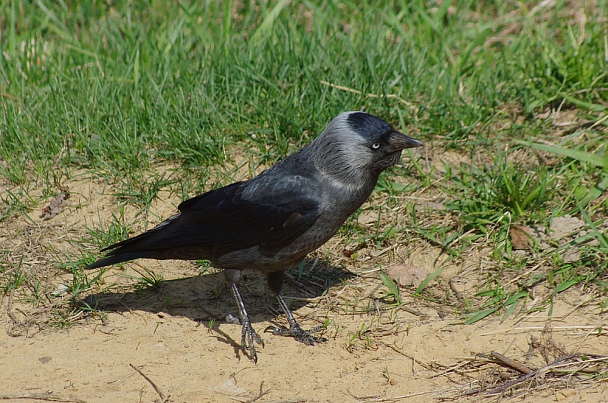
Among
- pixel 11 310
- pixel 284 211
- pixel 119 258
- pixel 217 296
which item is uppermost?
pixel 284 211

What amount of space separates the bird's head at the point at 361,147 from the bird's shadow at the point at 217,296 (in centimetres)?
92

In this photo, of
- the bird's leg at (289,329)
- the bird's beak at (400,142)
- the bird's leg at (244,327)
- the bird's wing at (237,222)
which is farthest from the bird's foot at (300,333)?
the bird's beak at (400,142)

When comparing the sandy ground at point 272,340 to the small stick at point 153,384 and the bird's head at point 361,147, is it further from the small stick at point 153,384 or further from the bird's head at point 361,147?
the bird's head at point 361,147

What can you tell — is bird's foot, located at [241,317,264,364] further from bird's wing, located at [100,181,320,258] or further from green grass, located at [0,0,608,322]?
green grass, located at [0,0,608,322]

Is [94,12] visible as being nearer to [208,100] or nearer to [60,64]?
[60,64]

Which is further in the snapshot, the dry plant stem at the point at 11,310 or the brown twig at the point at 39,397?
the dry plant stem at the point at 11,310

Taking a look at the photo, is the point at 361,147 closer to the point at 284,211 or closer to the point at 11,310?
the point at 284,211

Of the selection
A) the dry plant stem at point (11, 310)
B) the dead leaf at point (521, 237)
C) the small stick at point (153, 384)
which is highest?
the dead leaf at point (521, 237)

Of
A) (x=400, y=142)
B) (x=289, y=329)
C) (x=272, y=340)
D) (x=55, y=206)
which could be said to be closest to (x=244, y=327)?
(x=272, y=340)

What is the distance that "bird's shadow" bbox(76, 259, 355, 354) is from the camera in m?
4.53

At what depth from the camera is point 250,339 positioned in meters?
4.16

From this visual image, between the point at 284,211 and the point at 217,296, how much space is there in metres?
0.92

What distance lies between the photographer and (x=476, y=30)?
669 cm

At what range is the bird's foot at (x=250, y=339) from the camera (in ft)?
13.4
